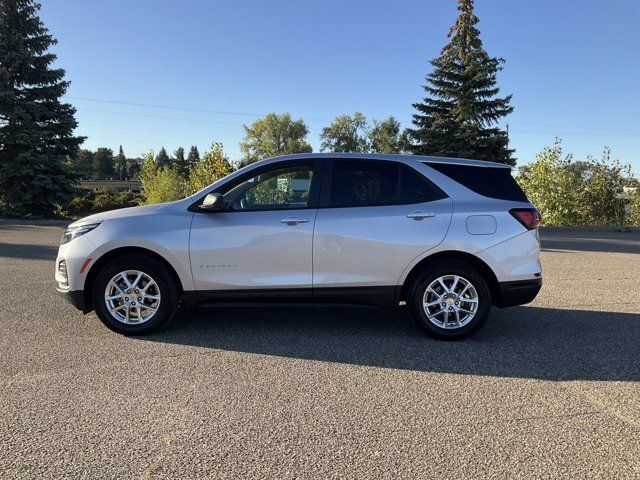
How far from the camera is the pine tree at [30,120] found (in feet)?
68.7

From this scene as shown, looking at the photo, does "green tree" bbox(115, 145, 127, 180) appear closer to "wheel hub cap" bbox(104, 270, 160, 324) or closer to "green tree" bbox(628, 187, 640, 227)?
"green tree" bbox(628, 187, 640, 227)

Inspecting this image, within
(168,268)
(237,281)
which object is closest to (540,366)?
(237,281)

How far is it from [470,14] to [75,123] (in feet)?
82.5

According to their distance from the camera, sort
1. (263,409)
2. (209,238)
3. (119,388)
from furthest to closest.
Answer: (209,238) < (119,388) < (263,409)

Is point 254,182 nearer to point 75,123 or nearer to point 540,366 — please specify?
point 540,366

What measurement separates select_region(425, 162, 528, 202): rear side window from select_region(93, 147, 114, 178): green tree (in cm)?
14195

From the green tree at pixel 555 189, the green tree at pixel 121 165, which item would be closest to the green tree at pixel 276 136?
the green tree at pixel 121 165

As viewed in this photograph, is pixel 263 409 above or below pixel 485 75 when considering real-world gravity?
below

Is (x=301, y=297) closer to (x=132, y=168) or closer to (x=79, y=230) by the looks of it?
(x=79, y=230)

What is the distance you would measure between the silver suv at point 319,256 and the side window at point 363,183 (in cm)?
2

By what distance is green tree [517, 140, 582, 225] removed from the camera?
81.6 ft

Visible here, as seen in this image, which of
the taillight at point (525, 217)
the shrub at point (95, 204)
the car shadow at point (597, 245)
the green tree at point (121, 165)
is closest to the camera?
the taillight at point (525, 217)

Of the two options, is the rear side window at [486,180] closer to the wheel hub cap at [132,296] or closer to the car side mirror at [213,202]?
the car side mirror at [213,202]

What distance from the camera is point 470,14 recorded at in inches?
1266
